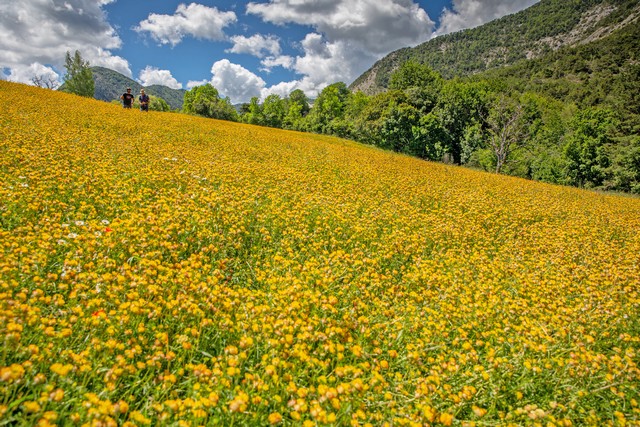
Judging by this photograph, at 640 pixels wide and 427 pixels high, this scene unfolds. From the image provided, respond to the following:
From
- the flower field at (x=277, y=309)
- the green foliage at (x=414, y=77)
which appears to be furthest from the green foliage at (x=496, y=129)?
the flower field at (x=277, y=309)

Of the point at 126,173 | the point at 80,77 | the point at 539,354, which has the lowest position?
the point at 539,354

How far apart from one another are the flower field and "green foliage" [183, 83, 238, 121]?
64601 millimetres

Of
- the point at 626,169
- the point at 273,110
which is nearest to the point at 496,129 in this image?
the point at 626,169

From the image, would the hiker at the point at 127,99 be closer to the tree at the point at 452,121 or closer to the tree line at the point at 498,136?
the tree line at the point at 498,136

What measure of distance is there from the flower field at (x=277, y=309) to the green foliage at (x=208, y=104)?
64.6 meters

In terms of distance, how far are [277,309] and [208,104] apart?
76.5 metres

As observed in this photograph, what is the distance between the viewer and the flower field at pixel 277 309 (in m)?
2.53

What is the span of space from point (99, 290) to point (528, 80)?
142845mm

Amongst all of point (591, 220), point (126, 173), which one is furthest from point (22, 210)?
point (591, 220)

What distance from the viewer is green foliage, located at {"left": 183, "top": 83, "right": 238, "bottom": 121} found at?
70250 mm

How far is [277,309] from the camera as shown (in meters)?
3.55

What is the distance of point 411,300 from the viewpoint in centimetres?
482

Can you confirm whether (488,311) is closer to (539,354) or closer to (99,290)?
(539,354)

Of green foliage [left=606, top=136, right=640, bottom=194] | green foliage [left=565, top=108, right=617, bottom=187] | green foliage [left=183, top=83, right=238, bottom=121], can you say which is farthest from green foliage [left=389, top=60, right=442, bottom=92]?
green foliage [left=183, top=83, right=238, bottom=121]
